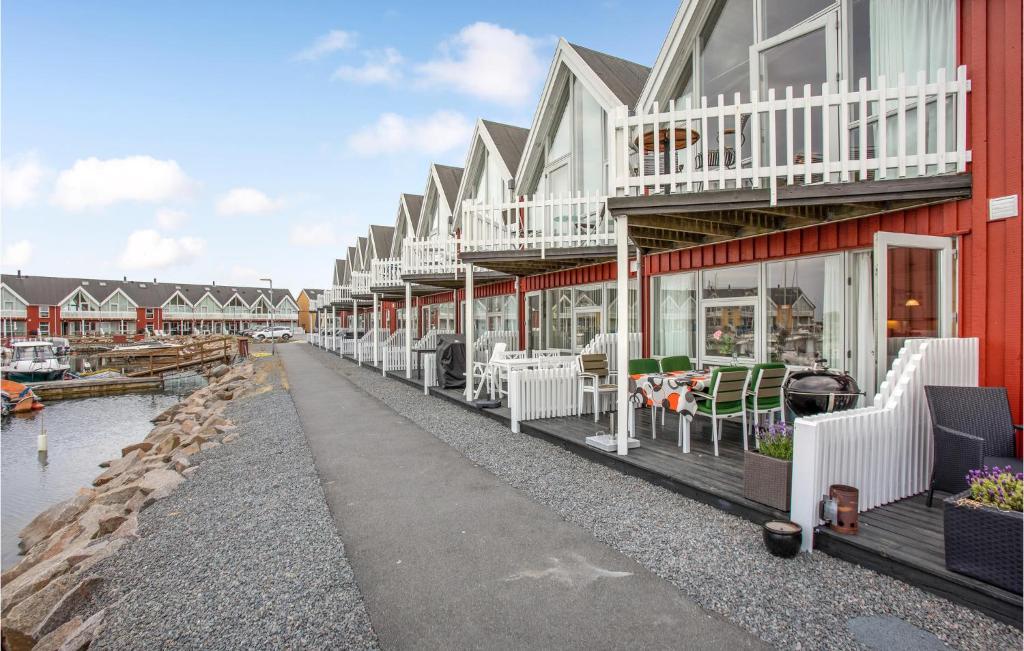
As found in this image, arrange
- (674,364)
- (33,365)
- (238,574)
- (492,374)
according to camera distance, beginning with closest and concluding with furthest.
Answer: (238,574) < (674,364) < (492,374) < (33,365)

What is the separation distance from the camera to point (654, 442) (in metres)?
6.38

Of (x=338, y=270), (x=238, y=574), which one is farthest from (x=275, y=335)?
(x=238, y=574)

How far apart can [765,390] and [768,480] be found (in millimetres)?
2042

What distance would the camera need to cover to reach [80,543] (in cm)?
541

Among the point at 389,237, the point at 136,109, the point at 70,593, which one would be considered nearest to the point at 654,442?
the point at 70,593

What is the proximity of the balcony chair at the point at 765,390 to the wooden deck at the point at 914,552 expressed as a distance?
1.78 m

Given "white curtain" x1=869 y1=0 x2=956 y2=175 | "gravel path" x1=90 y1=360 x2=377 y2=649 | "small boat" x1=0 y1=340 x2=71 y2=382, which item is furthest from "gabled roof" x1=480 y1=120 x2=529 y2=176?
"small boat" x1=0 y1=340 x2=71 y2=382

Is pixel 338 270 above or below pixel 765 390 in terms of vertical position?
above

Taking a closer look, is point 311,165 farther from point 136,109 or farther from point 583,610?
point 583,610

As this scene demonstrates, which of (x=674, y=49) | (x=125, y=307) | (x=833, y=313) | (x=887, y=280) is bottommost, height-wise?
(x=833, y=313)

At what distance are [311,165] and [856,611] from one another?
25568mm

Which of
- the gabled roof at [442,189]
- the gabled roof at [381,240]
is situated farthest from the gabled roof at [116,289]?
the gabled roof at [442,189]

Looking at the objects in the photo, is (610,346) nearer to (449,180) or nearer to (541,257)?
(541,257)

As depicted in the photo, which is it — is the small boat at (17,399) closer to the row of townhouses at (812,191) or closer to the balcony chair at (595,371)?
the row of townhouses at (812,191)
